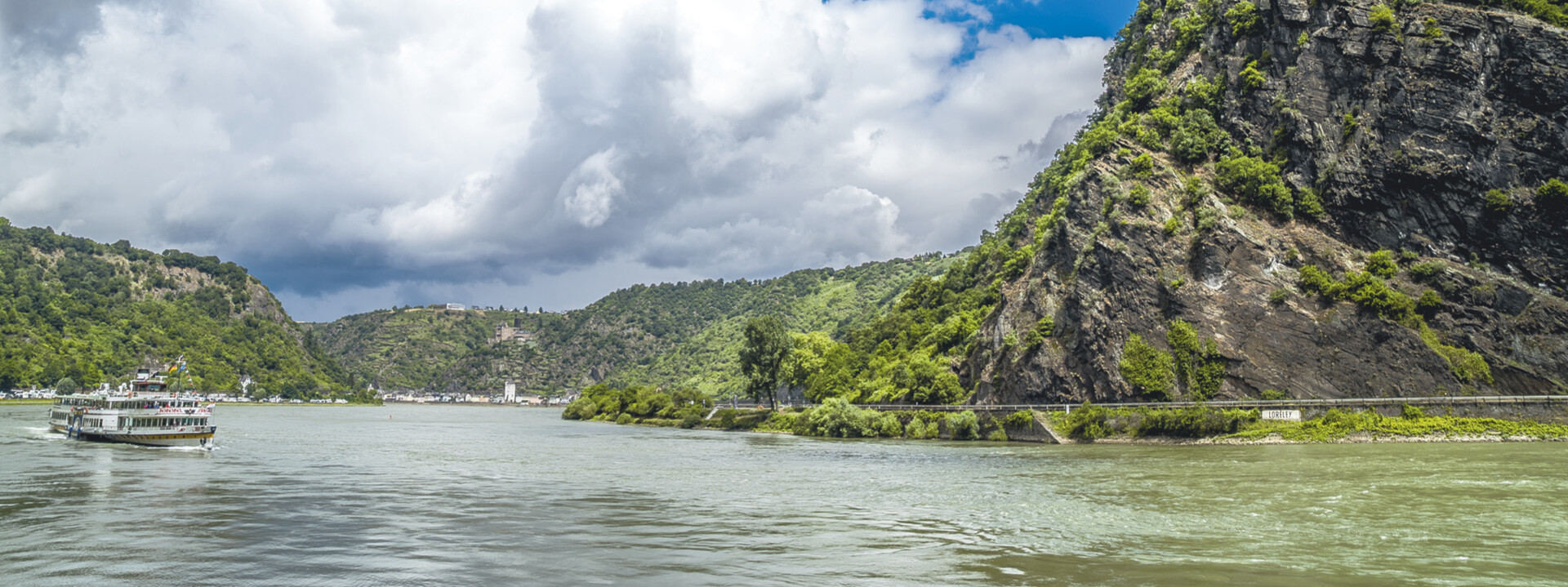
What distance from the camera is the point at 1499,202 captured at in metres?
74.7

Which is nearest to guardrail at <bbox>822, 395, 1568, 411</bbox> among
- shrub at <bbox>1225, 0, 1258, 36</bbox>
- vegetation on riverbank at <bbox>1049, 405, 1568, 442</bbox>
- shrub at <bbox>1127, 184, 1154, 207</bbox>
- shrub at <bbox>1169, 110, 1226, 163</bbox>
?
vegetation on riverbank at <bbox>1049, 405, 1568, 442</bbox>

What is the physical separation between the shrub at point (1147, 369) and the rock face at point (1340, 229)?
2.12ft

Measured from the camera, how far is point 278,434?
93.1 metres

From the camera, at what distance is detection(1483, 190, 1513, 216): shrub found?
74.7m

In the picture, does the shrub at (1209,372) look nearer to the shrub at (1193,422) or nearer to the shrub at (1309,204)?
the shrub at (1193,422)

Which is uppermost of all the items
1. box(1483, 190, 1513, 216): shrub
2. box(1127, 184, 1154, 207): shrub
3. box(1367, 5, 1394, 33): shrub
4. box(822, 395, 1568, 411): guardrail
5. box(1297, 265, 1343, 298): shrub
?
box(1367, 5, 1394, 33): shrub

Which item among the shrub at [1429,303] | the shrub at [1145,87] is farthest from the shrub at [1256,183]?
the shrub at [1145,87]

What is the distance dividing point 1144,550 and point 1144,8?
12810 centimetres

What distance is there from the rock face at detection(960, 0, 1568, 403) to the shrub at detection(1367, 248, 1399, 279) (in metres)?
0.42

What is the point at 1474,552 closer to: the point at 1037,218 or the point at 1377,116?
the point at 1377,116

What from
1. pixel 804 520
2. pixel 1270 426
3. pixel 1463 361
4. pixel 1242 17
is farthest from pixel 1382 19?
pixel 804 520

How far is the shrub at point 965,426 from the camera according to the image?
8644cm

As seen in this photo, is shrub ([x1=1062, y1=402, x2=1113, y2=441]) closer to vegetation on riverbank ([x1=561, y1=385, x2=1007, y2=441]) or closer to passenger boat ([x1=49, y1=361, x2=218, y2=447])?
vegetation on riverbank ([x1=561, y1=385, x2=1007, y2=441])

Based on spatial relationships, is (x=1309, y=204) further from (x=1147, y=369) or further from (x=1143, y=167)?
(x=1147, y=369)
